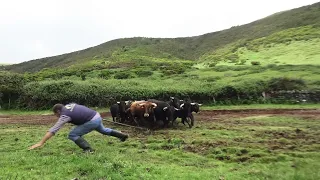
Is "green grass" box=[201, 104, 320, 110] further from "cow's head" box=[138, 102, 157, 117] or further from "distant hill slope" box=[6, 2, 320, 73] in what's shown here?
"distant hill slope" box=[6, 2, 320, 73]

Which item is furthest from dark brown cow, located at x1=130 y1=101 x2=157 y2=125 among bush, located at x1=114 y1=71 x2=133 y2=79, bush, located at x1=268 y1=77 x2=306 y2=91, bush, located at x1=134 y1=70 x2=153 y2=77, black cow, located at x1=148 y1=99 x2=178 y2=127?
bush, located at x1=134 y1=70 x2=153 y2=77

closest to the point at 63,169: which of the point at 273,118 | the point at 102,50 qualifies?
the point at 273,118

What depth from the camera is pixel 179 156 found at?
584 inches

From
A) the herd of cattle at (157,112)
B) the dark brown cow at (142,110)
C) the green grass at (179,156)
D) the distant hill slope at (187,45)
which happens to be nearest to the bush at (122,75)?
the herd of cattle at (157,112)

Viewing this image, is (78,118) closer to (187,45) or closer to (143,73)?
(143,73)

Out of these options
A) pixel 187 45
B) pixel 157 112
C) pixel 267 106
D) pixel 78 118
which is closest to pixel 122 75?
pixel 267 106

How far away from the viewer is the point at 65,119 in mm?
13062

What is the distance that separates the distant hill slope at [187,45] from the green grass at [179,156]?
6659 cm

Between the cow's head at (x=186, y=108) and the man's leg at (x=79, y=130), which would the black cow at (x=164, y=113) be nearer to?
the cow's head at (x=186, y=108)

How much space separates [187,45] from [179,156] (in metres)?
104

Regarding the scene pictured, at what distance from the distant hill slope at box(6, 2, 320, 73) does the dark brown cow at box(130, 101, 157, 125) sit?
2480 inches

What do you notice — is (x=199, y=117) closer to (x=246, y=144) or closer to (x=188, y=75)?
(x=246, y=144)

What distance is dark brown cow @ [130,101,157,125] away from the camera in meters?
23.1

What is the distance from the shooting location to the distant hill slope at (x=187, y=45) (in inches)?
3728
